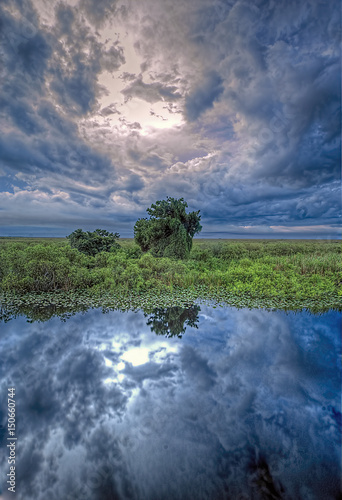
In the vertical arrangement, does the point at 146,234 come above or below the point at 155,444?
above

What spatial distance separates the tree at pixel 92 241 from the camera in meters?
16.9

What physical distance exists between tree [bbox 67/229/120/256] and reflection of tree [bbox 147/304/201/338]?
10.9 m

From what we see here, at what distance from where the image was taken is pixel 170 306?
8.64m

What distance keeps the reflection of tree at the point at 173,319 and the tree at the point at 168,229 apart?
28.2ft

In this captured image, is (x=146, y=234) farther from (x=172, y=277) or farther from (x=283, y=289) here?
(x=283, y=289)

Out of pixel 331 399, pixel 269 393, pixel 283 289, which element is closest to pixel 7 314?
pixel 269 393

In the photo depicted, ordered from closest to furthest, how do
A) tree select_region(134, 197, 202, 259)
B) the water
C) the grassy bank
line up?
1. the water
2. the grassy bank
3. tree select_region(134, 197, 202, 259)

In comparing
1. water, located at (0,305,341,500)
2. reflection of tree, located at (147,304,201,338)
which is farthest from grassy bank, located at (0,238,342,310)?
water, located at (0,305,341,500)

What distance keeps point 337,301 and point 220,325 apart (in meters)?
5.99

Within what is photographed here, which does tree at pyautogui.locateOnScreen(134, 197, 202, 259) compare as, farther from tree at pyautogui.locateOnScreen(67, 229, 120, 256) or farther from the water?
the water

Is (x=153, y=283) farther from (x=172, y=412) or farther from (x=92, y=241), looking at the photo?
(x=92, y=241)

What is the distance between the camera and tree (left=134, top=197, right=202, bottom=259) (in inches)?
666

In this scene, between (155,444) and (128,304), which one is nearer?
(155,444)

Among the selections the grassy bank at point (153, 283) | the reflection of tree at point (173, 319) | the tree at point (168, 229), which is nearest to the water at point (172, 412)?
the reflection of tree at point (173, 319)
